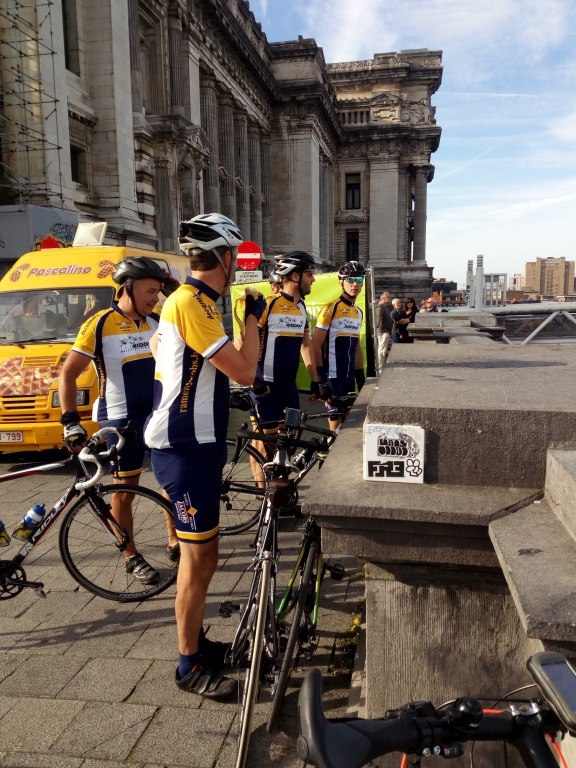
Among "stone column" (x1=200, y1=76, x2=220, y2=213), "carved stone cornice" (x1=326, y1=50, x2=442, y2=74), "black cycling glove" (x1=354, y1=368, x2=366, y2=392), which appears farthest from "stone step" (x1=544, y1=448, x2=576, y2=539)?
"carved stone cornice" (x1=326, y1=50, x2=442, y2=74)

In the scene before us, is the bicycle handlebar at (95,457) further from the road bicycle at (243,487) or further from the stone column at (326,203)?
the stone column at (326,203)

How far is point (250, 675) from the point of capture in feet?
7.98

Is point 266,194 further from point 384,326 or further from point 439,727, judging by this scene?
point 439,727

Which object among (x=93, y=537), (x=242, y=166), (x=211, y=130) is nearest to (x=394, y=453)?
(x=93, y=537)

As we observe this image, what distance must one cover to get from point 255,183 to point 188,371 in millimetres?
39499

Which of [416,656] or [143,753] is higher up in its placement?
[416,656]

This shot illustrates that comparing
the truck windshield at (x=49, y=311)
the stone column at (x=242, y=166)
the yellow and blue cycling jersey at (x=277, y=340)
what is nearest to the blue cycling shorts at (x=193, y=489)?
the yellow and blue cycling jersey at (x=277, y=340)

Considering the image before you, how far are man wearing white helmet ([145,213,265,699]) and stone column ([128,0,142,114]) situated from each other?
65.8 feet

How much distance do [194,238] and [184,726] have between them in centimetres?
214

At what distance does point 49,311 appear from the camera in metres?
7.96

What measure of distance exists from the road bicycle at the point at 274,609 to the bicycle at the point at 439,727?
1.29 m


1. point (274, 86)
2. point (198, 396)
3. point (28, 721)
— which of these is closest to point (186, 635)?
point (28, 721)

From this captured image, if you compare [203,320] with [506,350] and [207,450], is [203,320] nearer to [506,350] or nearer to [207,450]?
[207,450]

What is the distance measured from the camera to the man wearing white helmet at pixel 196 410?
275 centimetres
